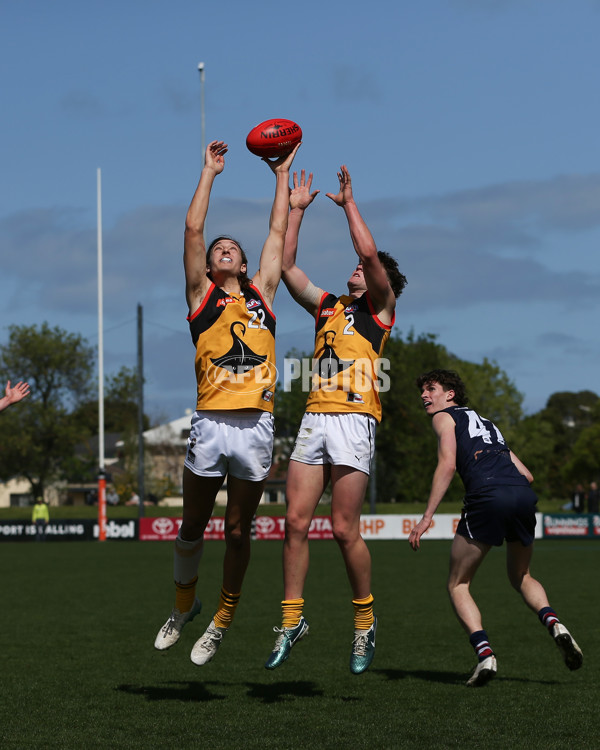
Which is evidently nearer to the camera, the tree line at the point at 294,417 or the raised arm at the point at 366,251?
the raised arm at the point at 366,251

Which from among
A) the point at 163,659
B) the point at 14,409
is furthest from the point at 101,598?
the point at 14,409

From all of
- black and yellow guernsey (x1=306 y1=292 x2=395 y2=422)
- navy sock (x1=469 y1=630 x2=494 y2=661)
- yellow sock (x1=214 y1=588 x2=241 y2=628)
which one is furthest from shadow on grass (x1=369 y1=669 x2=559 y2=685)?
black and yellow guernsey (x1=306 y1=292 x2=395 y2=422)

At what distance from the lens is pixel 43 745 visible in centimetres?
575

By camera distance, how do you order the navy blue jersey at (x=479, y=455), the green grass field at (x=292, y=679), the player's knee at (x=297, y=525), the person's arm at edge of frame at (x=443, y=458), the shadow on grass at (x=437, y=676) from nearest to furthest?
the green grass field at (x=292, y=679), the player's knee at (x=297, y=525), the person's arm at edge of frame at (x=443, y=458), the navy blue jersey at (x=479, y=455), the shadow on grass at (x=437, y=676)

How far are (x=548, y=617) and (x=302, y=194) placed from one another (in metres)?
3.84

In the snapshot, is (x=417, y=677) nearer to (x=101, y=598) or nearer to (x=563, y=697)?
(x=563, y=697)

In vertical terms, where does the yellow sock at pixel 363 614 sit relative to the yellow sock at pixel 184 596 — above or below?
below

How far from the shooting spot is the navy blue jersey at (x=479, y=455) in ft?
26.0

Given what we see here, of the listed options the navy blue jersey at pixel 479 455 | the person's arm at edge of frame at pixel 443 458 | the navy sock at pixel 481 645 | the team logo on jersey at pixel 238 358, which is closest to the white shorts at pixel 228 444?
the team logo on jersey at pixel 238 358

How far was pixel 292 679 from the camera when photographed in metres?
8.46

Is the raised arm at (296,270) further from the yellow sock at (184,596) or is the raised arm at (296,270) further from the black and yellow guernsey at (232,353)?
the yellow sock at (184,596)

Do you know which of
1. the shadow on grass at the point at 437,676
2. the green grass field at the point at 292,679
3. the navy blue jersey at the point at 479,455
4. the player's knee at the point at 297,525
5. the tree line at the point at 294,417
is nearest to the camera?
the green grass field at the point at 292,679

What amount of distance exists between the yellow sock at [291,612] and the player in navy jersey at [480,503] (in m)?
1.25

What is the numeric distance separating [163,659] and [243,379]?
3.89 metres
